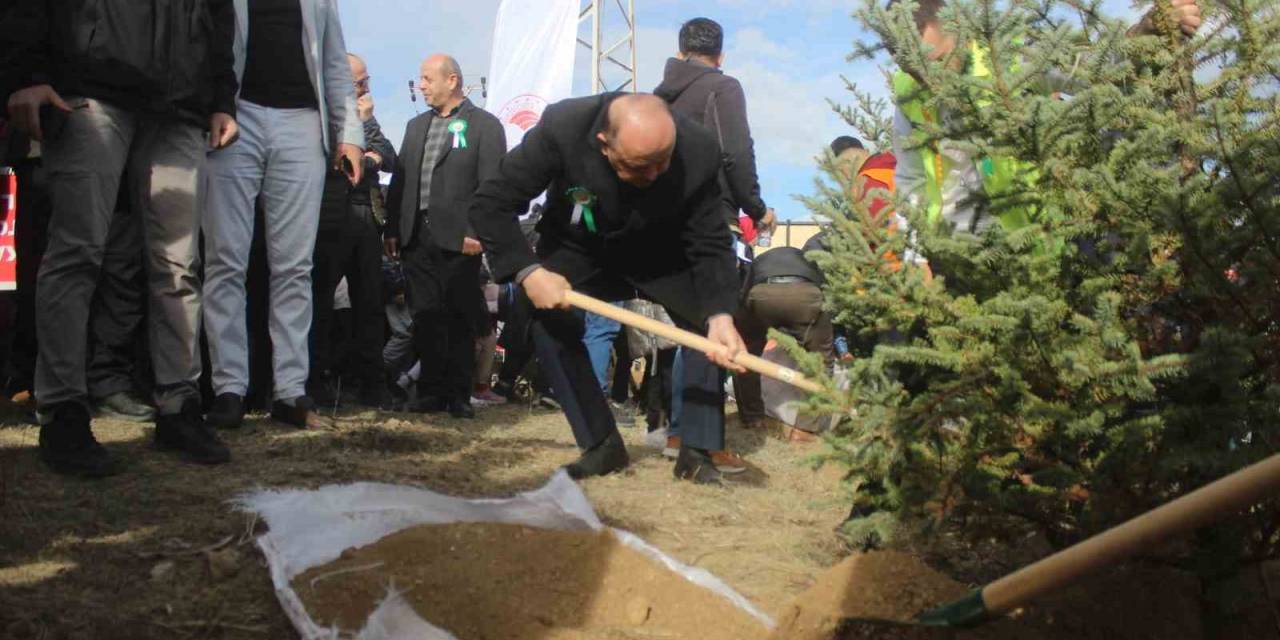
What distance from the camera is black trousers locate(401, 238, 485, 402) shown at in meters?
6.96

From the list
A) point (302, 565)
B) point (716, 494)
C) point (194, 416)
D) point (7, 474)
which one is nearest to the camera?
point (302, 565)

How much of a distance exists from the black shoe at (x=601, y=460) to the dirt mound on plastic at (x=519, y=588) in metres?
1.23

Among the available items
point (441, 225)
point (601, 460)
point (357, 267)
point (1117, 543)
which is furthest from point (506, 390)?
point (1117, 543)

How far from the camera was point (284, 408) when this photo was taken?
208 inches

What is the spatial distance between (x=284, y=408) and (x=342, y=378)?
241 centimetres

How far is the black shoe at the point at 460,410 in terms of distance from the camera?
272 inches

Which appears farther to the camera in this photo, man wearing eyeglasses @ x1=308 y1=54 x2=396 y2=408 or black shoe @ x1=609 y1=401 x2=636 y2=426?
black shoe @ x1=609 y1=401 x2=636 y2=426

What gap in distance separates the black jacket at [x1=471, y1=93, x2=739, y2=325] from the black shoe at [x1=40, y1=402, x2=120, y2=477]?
1566 mm

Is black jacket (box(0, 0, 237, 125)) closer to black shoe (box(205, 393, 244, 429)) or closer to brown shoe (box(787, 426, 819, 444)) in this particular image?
black shoe (box(205, 393, 244, 429))

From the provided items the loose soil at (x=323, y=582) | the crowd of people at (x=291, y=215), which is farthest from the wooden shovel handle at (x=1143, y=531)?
the crowd of people at (x=291, y=215)

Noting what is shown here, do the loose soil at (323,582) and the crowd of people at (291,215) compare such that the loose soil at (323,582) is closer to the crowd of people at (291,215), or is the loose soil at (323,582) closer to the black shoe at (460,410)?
the crowd of people at (291,215)

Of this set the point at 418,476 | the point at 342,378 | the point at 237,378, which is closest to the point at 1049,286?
the point at 418,476

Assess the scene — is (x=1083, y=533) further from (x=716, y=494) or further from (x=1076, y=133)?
(x=716, y=494)

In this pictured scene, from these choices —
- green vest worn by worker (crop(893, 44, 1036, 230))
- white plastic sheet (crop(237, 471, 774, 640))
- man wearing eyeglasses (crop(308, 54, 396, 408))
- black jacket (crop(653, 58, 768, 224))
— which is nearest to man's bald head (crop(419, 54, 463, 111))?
man wearing eyeglasses (crop(308, 54, 396, 408))
